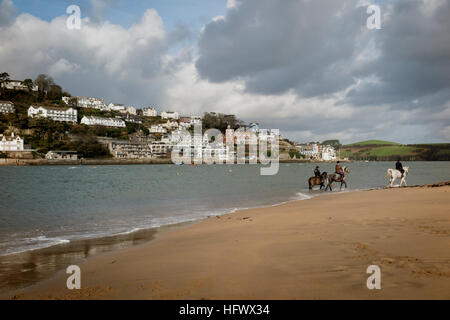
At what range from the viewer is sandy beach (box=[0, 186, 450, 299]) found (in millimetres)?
4312

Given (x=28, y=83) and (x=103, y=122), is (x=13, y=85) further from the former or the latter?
(x=103, y=122)

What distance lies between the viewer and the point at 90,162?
434 feet

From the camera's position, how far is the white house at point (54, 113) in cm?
15462

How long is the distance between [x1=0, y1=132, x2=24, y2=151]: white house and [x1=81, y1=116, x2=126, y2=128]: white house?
156 feet

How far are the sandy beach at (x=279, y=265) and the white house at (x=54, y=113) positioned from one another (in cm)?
17130

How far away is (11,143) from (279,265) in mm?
137767

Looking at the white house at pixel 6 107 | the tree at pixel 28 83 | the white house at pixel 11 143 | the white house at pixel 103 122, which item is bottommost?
the white house at pixel 11 143

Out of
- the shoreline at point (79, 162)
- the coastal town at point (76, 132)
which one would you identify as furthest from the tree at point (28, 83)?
the shoreline at point (79, 162)

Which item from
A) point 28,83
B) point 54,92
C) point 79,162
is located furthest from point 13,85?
point 79,162

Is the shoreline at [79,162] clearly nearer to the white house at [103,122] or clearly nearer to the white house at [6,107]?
the white house at [103,122]

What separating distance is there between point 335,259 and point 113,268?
4214 mm

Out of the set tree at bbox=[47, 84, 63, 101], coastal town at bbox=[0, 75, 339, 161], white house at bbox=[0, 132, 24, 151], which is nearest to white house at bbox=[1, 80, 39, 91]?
coastal town at bbox=[0, 75, 339, 161]

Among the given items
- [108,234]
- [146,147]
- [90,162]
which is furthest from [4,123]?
[108,234]
